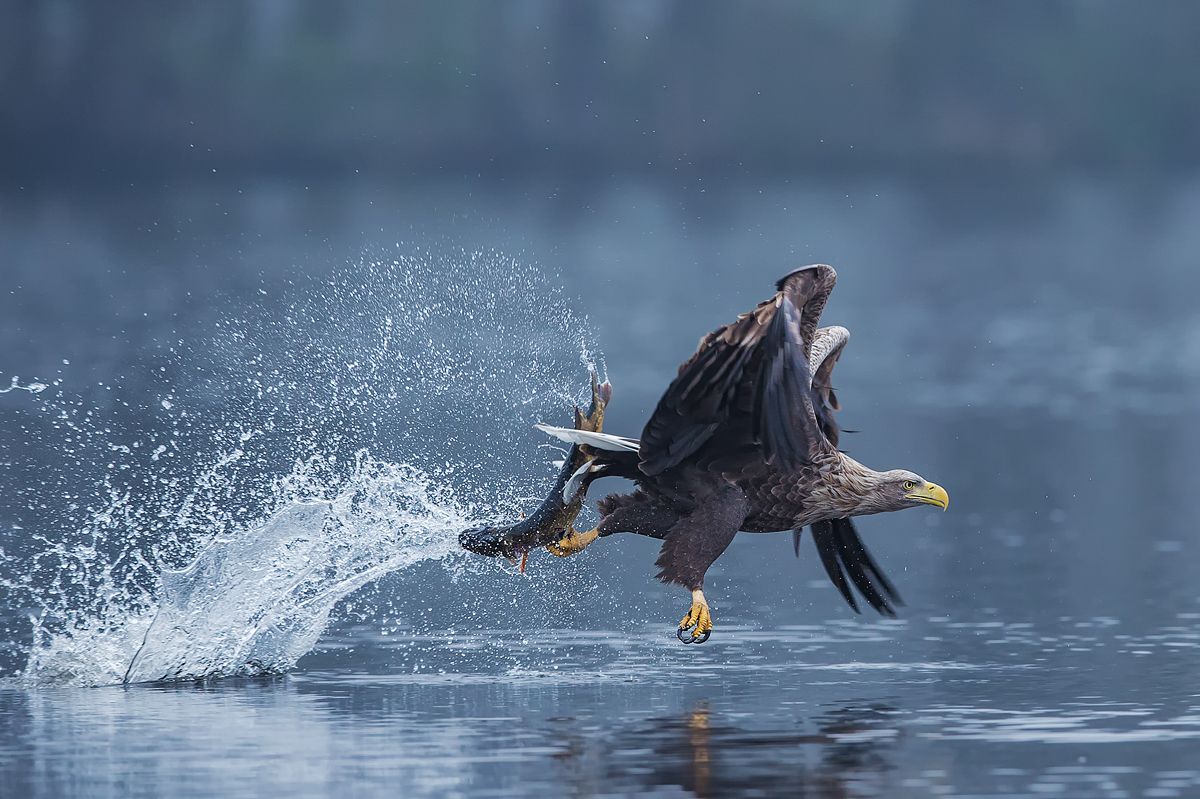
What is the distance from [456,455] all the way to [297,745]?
1078cm

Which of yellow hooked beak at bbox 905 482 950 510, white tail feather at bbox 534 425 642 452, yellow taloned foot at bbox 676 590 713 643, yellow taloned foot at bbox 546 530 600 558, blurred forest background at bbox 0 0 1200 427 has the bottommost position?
yellow taloned foot at bbox 676 590 713 643

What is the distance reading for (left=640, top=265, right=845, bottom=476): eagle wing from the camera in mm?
12055

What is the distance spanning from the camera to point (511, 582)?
1636 cm

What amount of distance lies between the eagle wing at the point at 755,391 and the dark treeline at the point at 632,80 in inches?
2826

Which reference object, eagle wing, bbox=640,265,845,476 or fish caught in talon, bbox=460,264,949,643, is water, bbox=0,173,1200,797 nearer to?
fish caught in talon, bbox=460,264,949,643

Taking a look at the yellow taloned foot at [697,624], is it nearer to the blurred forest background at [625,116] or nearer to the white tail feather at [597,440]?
the white tail feather at [597,440]

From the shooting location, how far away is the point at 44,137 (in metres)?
88.0

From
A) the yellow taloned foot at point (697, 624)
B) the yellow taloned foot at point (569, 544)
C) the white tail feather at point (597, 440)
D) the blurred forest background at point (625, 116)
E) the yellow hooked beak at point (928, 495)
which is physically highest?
the blurred forest background at point (625, 116)

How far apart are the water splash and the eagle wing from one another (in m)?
2.00

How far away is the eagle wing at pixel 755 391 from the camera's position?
12.1 meters

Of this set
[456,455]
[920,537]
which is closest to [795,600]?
[920,537]

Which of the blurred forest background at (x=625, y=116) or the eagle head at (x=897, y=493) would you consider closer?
the eagle head at (x=897, y=493)

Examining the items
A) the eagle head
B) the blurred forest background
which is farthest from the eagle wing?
the blurred forest background

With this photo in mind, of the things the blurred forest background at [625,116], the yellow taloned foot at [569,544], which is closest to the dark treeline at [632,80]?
the blurred forest background at [625,116]
